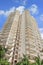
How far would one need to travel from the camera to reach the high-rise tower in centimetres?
5791

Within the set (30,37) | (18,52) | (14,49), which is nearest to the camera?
(18,52)

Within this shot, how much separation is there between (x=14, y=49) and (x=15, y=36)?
812 centimetres

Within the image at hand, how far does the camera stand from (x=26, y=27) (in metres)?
78.3

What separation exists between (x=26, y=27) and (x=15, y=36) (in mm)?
7817

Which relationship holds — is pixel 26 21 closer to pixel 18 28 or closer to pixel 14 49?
pixel 18 28

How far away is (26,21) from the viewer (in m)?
85.0

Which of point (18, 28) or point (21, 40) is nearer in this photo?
point (21, 40)

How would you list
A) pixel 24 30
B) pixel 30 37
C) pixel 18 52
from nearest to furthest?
1. pixel 18 52
2. pixel 30 37
3. pixel 24 30

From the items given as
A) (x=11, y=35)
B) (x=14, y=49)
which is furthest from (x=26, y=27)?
(x=14, y=49)

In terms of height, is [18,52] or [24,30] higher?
[24,30]

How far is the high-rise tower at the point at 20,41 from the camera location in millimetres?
57906

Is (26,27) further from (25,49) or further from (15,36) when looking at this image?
(25,49)

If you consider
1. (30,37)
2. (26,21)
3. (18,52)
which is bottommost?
(18,52)

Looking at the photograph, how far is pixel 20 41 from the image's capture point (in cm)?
6638
